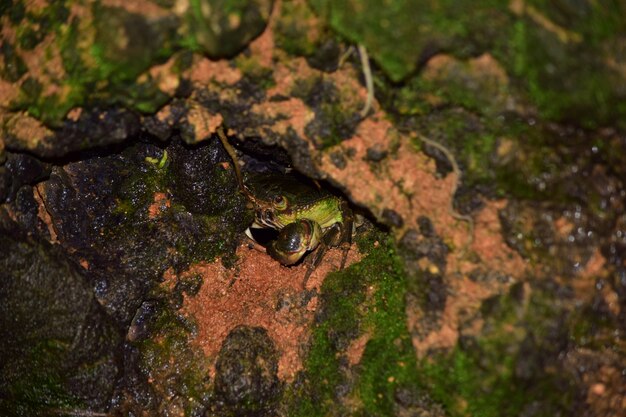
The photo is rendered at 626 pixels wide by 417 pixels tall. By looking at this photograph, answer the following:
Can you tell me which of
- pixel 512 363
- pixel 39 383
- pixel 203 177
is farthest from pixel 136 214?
pixel 512 363

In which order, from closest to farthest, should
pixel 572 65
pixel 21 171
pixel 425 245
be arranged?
pixel 572 65, pixel 425 245, pixel 21 171

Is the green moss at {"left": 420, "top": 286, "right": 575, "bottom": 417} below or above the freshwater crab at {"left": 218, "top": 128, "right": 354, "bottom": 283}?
above

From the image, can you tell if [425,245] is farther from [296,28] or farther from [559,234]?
[296,28]

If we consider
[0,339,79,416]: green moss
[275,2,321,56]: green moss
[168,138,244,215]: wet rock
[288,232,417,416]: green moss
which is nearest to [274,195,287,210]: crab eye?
[168,138,244,215]: wet rock

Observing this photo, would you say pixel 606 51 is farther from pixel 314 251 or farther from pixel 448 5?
pixel 314 251

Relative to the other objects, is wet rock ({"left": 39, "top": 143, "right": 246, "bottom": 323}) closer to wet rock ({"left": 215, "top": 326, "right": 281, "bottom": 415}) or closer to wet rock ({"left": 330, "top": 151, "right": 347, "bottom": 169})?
wet rock ({"left": 215, "top": 326, "right": 281, "bottom": 415})

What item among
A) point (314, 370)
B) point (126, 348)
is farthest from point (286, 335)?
point (126, 348)
